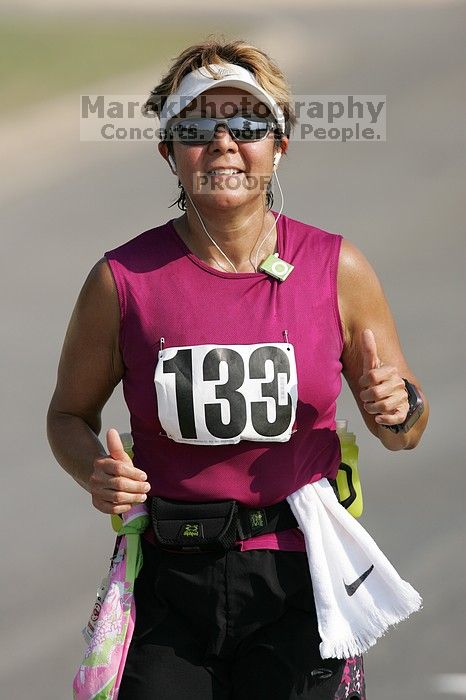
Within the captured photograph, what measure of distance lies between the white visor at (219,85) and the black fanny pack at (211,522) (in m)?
0.73

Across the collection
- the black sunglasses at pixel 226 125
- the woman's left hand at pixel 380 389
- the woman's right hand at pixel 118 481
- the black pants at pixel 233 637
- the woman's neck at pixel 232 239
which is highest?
the black sunglasses at pixel 226 125

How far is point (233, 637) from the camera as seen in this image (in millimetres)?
2520

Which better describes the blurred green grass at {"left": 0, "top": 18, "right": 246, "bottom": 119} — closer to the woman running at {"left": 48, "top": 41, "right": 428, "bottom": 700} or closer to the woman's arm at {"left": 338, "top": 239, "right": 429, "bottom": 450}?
the woman running at {"left": 48, "top": 41, "right": 428, "bottom": 700}

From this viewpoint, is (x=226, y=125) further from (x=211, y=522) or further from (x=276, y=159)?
(x=211, y=522)

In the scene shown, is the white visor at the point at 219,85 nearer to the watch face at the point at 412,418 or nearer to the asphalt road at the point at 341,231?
the watch face at the point at 412,418

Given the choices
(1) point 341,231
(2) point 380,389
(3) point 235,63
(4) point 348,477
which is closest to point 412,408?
(2) point 380,389

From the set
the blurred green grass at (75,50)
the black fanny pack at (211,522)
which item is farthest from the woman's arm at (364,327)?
the blurred green grass at (75,50)

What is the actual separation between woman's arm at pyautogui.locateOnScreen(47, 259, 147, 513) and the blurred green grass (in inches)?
119

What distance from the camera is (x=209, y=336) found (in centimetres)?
257

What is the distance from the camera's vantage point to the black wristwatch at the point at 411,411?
254 centimetres

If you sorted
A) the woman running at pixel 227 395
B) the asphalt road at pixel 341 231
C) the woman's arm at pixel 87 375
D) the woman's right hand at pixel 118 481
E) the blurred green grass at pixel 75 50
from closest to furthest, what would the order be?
the woman's right hand at pixel 118 481, the woman running at pixel 227 395, the woman's arm at pixel 87 375, the asphalt road at pixel 341 231, the blurred green grass at pixel 75 50

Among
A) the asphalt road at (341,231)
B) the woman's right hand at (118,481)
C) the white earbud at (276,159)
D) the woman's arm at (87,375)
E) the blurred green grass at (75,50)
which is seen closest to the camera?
the woman's right hand at (118,481)

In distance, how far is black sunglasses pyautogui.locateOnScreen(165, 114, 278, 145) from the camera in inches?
105

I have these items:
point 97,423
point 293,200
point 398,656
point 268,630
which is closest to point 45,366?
point 293,200
